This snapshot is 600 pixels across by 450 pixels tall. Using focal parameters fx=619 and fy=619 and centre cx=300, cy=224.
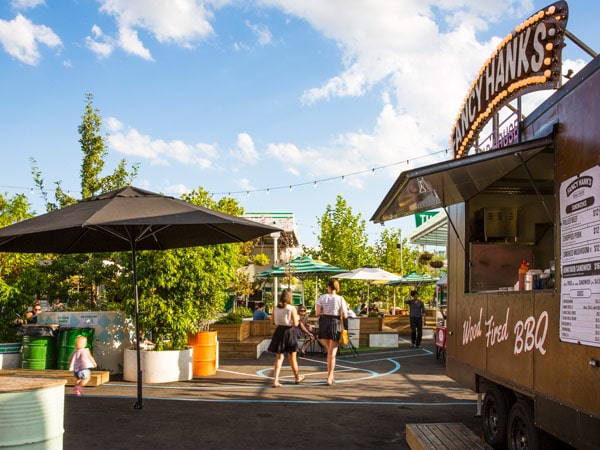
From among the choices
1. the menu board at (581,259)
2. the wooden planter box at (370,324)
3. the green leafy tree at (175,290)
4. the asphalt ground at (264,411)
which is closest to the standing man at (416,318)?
the wooden planter box at (370,324)

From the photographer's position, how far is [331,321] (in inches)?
419

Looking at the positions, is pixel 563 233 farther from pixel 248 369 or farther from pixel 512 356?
pixel 248 369

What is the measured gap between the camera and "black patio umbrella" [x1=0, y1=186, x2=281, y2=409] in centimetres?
704

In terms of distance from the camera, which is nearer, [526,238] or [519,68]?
[519,68]

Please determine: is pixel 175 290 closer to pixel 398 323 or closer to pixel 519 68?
pixel 519 68

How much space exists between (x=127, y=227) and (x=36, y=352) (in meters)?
3.76

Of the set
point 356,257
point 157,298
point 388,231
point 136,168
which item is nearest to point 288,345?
point 157,298

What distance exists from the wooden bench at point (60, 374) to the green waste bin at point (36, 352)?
12.2 inches

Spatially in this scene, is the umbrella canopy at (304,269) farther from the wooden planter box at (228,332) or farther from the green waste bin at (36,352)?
the green waste bin at (36,352)

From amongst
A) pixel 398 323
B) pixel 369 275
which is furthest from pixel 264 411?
pixel 398 323

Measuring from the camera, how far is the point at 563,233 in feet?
14.9

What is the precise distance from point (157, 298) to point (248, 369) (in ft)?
9.67

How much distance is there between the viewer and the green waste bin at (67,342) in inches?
428

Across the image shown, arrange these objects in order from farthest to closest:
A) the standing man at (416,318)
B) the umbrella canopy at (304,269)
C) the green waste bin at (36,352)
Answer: the umbrella canopy at (304,269) → the standing man at (416,318) → the green waste bin at (36,352)
